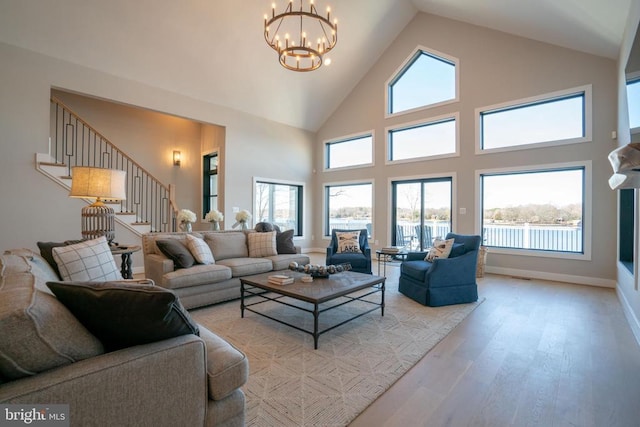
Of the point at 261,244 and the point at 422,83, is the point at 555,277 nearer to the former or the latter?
the point at 422,83

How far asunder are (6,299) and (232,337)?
204 cm

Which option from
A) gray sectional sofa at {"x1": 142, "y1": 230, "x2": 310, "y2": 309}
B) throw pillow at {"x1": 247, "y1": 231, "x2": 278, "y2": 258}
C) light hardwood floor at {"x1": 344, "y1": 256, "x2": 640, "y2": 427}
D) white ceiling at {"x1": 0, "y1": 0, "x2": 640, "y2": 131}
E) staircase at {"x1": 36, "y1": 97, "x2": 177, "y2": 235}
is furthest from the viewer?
staircase at {"x1": 36, "y1": 97, "x2": 177, "y2": 235}

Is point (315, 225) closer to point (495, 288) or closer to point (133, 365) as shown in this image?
point (495, 288)

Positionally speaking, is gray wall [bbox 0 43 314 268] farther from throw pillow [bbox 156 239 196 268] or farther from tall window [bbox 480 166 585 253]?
tall window [bbox 480 166 585 253]

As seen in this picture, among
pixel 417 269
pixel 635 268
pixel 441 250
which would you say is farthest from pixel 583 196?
pixel 417 269

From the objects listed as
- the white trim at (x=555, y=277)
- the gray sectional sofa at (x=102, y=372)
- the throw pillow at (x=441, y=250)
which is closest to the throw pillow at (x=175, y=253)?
the gray sectional sofa at (x=102, y=372)

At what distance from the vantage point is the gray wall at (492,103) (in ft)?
15.9

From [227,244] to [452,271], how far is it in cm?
319

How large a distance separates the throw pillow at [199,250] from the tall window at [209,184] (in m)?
4.01

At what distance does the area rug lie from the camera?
72.2 inches

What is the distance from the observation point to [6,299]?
1.01 m

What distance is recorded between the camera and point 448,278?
3.79 meters

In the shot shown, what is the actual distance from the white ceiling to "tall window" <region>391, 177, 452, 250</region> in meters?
3.11

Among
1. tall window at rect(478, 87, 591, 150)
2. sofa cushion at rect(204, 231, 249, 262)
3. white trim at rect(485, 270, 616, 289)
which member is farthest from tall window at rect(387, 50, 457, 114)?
sofa cushion at rect(204, 231, 249, 262)
